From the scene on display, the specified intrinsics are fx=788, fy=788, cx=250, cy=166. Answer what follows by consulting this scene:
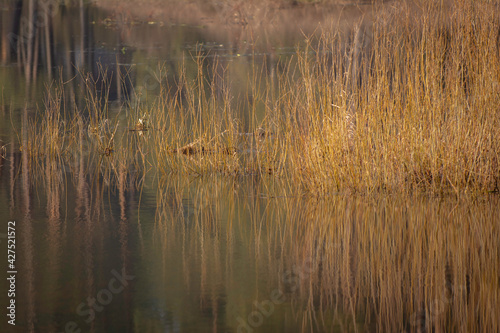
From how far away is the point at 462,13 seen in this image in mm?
5223

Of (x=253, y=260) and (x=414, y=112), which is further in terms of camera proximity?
(x=414, y=112)

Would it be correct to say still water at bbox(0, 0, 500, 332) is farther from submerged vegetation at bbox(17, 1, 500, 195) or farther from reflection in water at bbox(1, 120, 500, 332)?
submerged vegetation at bbox(17, 1, 500, 195)

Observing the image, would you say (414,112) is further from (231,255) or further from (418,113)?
(231,255)

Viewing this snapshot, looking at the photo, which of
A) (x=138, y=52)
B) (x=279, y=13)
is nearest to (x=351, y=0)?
(x=279, y=13)

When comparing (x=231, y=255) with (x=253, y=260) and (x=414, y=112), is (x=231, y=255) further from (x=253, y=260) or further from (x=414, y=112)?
(x=414, y=112)

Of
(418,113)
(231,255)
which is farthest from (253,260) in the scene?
(418,113)

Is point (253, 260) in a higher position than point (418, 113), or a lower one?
lower

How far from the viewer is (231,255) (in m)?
4.05

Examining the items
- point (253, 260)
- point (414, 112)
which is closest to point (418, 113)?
point (414, 112)

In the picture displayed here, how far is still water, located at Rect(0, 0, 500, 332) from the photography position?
124 inches

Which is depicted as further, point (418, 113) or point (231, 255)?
point (418, 113)

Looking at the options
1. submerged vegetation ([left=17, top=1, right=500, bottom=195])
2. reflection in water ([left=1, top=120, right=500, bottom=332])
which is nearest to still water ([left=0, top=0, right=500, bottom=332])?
reflection in water ([left=1, top=120, right=500, bottom=332])

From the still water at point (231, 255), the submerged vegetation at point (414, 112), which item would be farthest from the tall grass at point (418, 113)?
the still water at point (231, 255)

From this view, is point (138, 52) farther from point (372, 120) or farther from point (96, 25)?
point (372, 120)
